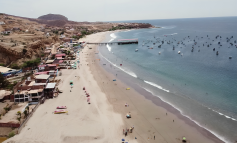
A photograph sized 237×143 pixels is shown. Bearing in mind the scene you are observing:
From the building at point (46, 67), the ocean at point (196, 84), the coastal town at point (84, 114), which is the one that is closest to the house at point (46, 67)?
the building at point (46, 67)

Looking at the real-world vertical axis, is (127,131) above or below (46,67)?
below

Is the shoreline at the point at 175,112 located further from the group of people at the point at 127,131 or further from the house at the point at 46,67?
the house at the point at 46,67

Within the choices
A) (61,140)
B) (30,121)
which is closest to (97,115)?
(61,140)

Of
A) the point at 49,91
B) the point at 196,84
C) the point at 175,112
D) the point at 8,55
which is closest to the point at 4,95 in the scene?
the point at 49,91

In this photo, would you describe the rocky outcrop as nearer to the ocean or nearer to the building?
the building

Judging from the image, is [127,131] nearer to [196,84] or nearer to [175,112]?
[175,112]

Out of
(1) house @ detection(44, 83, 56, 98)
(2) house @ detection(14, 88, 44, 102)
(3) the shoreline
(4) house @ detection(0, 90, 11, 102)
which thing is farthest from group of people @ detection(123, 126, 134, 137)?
(4) house @ detection(0, 90, 11, 102)

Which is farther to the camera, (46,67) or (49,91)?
(46,67)

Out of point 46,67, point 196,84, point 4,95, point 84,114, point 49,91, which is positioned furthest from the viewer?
point 46,67

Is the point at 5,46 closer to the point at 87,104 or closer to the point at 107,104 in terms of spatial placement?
the point at 87,104
